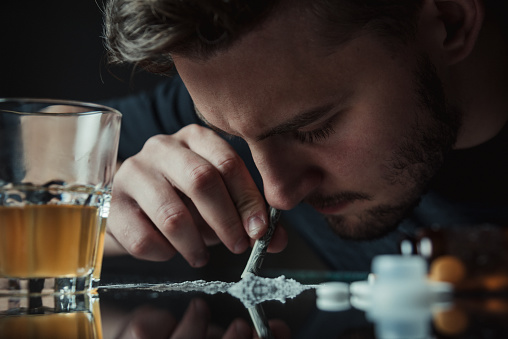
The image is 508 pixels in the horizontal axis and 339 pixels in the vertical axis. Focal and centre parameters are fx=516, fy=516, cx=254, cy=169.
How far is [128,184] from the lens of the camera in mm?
1062

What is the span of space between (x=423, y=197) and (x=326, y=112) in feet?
1.92

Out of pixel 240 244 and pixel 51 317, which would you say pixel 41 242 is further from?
pixel 240 244

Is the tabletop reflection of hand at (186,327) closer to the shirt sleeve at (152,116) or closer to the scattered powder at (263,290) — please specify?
the scattered powder at (263,290)

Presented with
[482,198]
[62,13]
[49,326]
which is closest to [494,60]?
[482,198]

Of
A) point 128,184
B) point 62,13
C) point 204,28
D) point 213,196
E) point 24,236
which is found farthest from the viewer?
point 62,13

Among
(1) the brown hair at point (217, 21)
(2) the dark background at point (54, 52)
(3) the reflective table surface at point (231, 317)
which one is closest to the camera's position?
(3) the reflective table surface at point (231, 317)

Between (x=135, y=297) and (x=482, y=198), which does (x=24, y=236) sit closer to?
(x=135, y=297)

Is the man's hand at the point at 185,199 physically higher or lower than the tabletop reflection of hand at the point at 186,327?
lower

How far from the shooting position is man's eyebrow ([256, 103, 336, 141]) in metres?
0.83

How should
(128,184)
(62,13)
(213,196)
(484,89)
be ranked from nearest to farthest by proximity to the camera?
1. (213,196)
2. (128,184)
3. (484,89)
4. (62,13)

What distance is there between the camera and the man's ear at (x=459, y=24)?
967 millimetres

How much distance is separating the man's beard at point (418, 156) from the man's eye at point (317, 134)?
156mm

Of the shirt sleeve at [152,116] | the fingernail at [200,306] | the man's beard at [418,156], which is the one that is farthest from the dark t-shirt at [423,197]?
the fingernail at [200,306]

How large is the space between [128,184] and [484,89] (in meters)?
0.84
